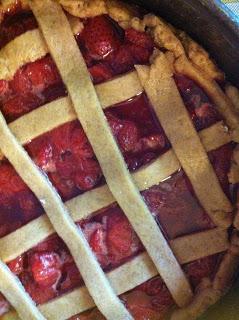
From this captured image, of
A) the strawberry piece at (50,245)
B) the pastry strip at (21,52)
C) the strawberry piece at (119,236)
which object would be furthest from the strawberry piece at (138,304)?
the pastry strip at (21,52)

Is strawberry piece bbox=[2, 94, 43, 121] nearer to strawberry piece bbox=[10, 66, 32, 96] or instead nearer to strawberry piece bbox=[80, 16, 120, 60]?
strawberry piece bbox=[10, 66, 32, 96]

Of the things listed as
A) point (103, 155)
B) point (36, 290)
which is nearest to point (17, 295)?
point (36, 290)

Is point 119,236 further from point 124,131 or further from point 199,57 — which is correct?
point 199,57

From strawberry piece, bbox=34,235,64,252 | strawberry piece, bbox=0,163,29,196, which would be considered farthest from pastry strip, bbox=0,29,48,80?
strawberry piece, bbox=34,235,64,252

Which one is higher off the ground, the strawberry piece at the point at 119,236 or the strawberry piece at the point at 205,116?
the strawberry piece at the point at 205,116

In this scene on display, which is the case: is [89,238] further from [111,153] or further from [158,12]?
[158,12]

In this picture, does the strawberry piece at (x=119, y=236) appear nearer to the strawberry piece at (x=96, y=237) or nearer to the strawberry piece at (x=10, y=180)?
the strawberry piece at (x=96, y=237)
